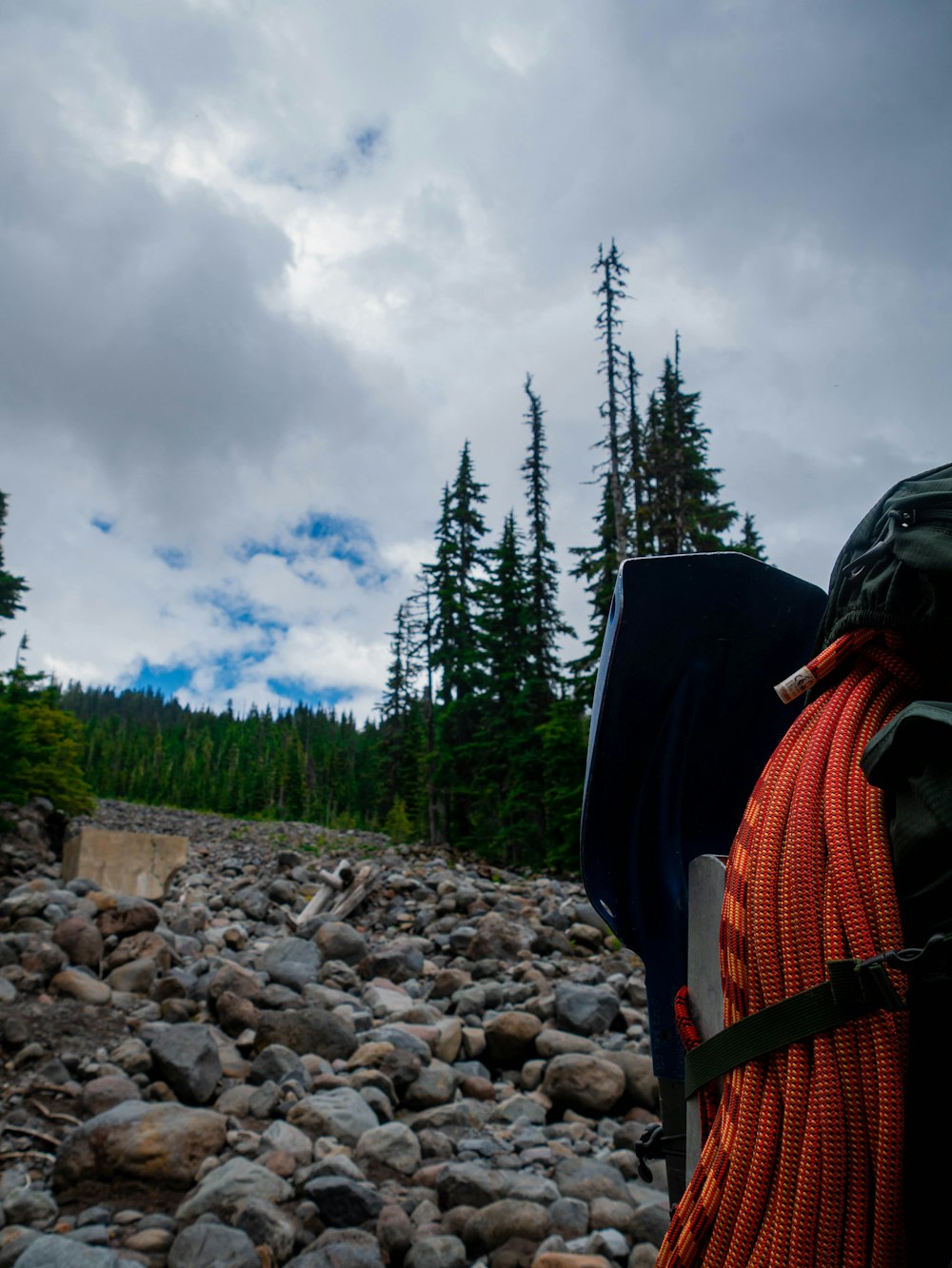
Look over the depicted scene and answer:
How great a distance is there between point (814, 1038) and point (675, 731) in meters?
0.67

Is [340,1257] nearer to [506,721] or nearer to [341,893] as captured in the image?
[341,893]

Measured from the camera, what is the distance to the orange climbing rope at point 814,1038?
93 centimetres

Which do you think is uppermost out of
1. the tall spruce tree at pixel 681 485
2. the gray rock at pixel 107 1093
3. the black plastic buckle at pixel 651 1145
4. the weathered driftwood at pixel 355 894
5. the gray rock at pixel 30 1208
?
the tall spruce tree at pixel 681 485

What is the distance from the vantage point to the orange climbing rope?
0.93 meters

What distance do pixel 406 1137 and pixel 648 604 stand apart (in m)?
4.81

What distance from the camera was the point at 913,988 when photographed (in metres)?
0.95

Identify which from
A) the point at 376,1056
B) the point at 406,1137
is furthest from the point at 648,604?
the point at 376,1056

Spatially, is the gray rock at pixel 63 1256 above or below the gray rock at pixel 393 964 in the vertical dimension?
below

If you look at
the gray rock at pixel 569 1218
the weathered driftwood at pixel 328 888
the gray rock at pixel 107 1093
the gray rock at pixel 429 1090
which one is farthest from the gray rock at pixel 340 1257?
the weathered driftwood at pixel 328 888

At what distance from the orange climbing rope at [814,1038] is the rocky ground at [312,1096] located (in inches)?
131

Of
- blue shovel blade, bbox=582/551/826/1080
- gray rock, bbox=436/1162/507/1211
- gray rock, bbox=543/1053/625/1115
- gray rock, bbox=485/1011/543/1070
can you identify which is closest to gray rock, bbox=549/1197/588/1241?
gray rock, bbox=436/1162/507/1211

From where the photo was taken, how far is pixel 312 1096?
5.55 meters

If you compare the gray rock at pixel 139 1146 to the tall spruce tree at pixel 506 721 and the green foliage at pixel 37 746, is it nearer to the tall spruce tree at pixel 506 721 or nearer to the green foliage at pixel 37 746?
the green foliage at pixel 37 746

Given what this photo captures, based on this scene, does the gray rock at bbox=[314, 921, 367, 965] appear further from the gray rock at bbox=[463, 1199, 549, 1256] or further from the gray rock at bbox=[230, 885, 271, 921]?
the gray rock at bbox=[463, 1199, 549, 1256]
